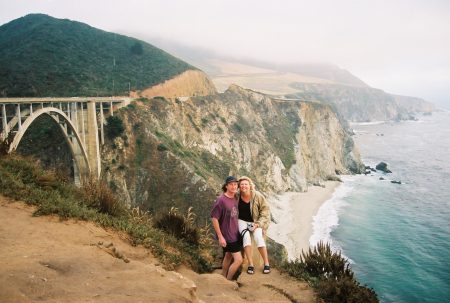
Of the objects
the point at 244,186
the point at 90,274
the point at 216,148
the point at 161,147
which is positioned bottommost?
the point at 216,148

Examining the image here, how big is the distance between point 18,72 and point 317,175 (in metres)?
49.3

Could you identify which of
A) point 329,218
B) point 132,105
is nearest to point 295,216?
point 329,218

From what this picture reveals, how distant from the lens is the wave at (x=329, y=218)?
2680 cm

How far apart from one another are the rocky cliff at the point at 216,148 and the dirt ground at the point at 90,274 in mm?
13423

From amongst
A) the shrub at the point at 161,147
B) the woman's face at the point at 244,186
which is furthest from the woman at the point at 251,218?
the shrub at the point at 161,147

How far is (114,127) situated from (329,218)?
26198 mm

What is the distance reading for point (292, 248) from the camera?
84.1 ft

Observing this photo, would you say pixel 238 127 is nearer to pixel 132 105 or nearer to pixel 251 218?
pixel 132 105

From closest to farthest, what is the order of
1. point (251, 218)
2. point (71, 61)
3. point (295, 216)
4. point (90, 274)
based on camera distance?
1. point (90, 274)
2. point (251, 218)
3. point (295, 216)
4. point (71, 61)

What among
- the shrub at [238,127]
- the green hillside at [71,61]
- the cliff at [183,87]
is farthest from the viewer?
the shrub at [238,127]

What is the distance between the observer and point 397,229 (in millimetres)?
28281

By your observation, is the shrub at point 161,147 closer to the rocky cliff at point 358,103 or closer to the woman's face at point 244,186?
the woman's face at point 244,186

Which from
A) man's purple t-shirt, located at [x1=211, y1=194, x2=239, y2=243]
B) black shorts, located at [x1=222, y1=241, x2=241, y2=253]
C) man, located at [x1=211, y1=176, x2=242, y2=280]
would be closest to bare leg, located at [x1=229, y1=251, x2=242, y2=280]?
man, located at [x1=211, y1=176, x2=242, y2=280]

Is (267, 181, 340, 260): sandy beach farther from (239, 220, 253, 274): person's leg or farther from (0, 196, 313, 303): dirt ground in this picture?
(0, 196, 313, 303): dirt ground
